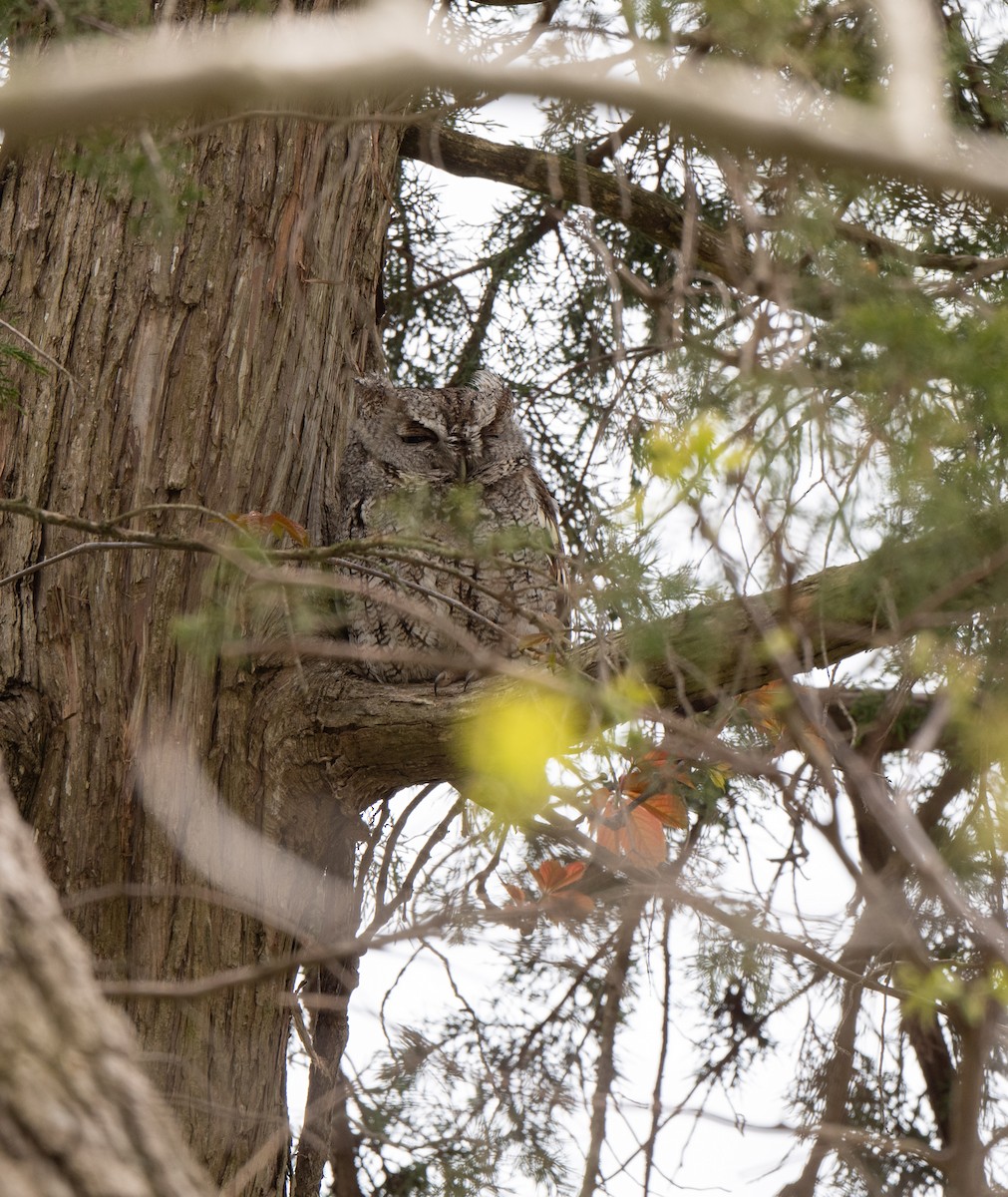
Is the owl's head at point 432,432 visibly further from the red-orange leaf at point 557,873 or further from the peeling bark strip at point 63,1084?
the peeling bark strip at point 63,1084

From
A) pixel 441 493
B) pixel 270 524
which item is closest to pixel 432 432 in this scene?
pixel 441 493

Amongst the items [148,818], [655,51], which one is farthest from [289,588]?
[655,51]

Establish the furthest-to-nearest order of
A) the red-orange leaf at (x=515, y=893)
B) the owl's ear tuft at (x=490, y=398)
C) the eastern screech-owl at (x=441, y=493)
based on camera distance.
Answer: the owl's ear tuft at (x=490, y=398) → the eastern screech-owl at (x=441, y=493) → the red-orange leaf at (x=515, y=893)

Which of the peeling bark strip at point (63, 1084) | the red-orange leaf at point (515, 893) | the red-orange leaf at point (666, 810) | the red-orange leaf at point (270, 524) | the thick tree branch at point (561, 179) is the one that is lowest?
the peeling bark strip at point (63, 1084)

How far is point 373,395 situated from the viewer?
392 centimetres

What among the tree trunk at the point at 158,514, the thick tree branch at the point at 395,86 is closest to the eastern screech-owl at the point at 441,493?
Answer: the tree trunk at the point at 158,514

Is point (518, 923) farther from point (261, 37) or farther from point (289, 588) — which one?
point (261, 37)

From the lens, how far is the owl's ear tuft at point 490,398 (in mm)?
4054

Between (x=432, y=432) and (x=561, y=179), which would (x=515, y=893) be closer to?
(x=432, y=432)

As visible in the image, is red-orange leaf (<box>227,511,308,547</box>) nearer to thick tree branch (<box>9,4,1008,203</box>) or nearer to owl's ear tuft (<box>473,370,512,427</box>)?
owl's ear tuft (<box>473,370,512,427</box>)

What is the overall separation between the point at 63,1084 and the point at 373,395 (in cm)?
310

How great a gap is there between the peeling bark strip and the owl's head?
290 centimetres

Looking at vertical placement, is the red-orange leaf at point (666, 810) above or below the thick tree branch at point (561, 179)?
below

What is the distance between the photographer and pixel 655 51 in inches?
81.3
